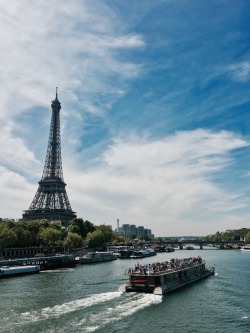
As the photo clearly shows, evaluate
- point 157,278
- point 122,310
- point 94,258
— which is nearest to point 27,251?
point 94,258

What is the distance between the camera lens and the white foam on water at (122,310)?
36.9 m

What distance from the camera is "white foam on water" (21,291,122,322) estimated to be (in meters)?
38.6

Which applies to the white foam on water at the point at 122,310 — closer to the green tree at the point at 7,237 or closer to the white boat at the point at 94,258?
the white boat at the point at 94,258

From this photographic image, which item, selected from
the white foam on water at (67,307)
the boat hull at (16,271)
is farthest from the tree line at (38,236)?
the white foam on water at (67,307)

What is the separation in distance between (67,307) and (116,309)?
543 centimetres

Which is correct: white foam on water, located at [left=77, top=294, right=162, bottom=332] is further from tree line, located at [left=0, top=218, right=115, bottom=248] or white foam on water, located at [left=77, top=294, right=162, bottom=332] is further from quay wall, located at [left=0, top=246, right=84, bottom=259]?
tree line, located at [left=0, top=218, right=115, bottom=248]

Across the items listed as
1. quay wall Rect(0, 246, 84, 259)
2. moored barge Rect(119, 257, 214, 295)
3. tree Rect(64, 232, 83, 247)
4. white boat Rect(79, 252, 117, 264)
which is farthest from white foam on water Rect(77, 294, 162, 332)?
tree Rect(64, 232, 83, 247)

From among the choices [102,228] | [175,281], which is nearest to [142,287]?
[175,281]

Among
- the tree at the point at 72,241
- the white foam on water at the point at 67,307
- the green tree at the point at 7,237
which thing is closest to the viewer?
the white foam on water at the point at 67,307

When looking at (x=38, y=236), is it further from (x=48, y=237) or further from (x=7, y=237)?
(x=7, y=237)

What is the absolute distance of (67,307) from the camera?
139 feet

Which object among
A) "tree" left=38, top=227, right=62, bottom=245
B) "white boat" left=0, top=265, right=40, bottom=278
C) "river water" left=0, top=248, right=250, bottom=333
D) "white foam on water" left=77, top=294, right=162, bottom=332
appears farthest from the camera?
"tree" left=38, top=227, right=62, bottom=245

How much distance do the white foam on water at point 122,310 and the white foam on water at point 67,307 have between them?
2547 millimetres

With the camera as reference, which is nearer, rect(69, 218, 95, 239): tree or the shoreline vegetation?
the shoreline vegetation
